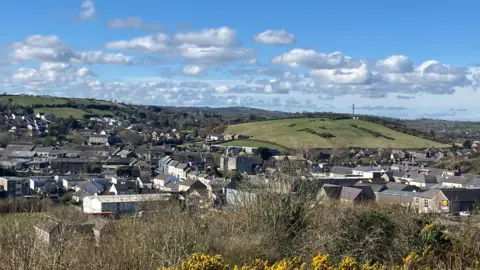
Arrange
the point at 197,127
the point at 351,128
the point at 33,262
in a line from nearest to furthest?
1. the point at 33,262
2. the point at 351,128
3. the point at 197,127

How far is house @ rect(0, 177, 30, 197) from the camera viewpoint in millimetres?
35062

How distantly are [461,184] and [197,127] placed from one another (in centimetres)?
5743

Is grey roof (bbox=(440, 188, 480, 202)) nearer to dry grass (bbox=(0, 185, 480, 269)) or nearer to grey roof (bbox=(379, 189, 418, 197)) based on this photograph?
grey roof (bbox=(379, 189, 418, 197))

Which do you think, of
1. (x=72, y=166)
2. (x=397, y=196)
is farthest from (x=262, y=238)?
(x=72, y=166)

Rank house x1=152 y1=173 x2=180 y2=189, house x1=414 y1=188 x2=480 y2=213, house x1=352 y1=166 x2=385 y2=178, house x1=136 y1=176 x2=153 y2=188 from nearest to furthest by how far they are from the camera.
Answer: house x1=414 y1=188 x2=480 y2=213 < house x1=136 y1=176 x2=153 y2=188 < house x1=152 y1=173 x2=180 y2=189 < house x1=352 y1=166 x2=385 y2=178

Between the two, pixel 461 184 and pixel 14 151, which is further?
pixel 14 151

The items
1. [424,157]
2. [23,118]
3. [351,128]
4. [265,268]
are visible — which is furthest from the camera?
[23,118]

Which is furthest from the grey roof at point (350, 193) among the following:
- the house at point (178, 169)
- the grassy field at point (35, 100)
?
the grassy field at point (35, 100)

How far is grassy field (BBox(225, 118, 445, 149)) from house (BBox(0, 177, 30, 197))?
113 feet

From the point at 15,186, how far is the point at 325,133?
1692 inches

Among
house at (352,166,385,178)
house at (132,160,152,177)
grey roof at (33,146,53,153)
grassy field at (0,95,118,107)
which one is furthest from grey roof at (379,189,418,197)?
grassy field at (0,95,118,107)

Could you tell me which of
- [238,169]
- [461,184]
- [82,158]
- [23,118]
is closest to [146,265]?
[461,184]

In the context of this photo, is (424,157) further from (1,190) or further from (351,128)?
(1,190)

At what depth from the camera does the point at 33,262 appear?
6.80m
